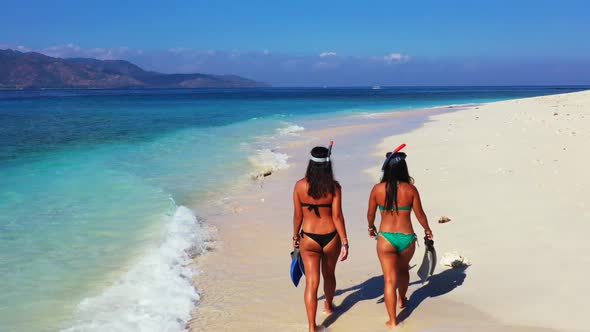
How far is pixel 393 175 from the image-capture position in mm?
4867

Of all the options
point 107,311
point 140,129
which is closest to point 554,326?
point 107,311

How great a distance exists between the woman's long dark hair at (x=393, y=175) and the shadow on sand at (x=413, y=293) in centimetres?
118

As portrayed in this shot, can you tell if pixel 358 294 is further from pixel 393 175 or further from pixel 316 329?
pixel 393 175

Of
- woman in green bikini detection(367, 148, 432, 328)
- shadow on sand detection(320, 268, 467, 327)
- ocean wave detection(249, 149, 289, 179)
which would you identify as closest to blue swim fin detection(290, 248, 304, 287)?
shadow on sand detection(320, 268, 467, 327)

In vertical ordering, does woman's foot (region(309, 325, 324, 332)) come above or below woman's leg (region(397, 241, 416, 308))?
below

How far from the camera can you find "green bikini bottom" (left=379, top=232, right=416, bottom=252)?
4.88 metres

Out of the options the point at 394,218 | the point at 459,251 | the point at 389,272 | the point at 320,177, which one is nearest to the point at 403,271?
the point at 389,272

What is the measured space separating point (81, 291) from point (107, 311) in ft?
2.98

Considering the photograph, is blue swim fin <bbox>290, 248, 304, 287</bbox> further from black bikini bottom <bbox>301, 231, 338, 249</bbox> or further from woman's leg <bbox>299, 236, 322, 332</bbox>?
black bikini bottom <bbox>301, 231, 338, 249</bbox>

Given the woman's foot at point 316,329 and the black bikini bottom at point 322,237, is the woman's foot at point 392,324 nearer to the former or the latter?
the woman's foot at point 316,329

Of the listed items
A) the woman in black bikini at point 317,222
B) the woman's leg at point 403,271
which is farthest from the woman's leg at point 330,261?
the woman's leg at point 403,271

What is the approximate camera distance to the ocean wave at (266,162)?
14.4m

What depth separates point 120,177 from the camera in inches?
602

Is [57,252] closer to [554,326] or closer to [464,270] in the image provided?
[464,270]
